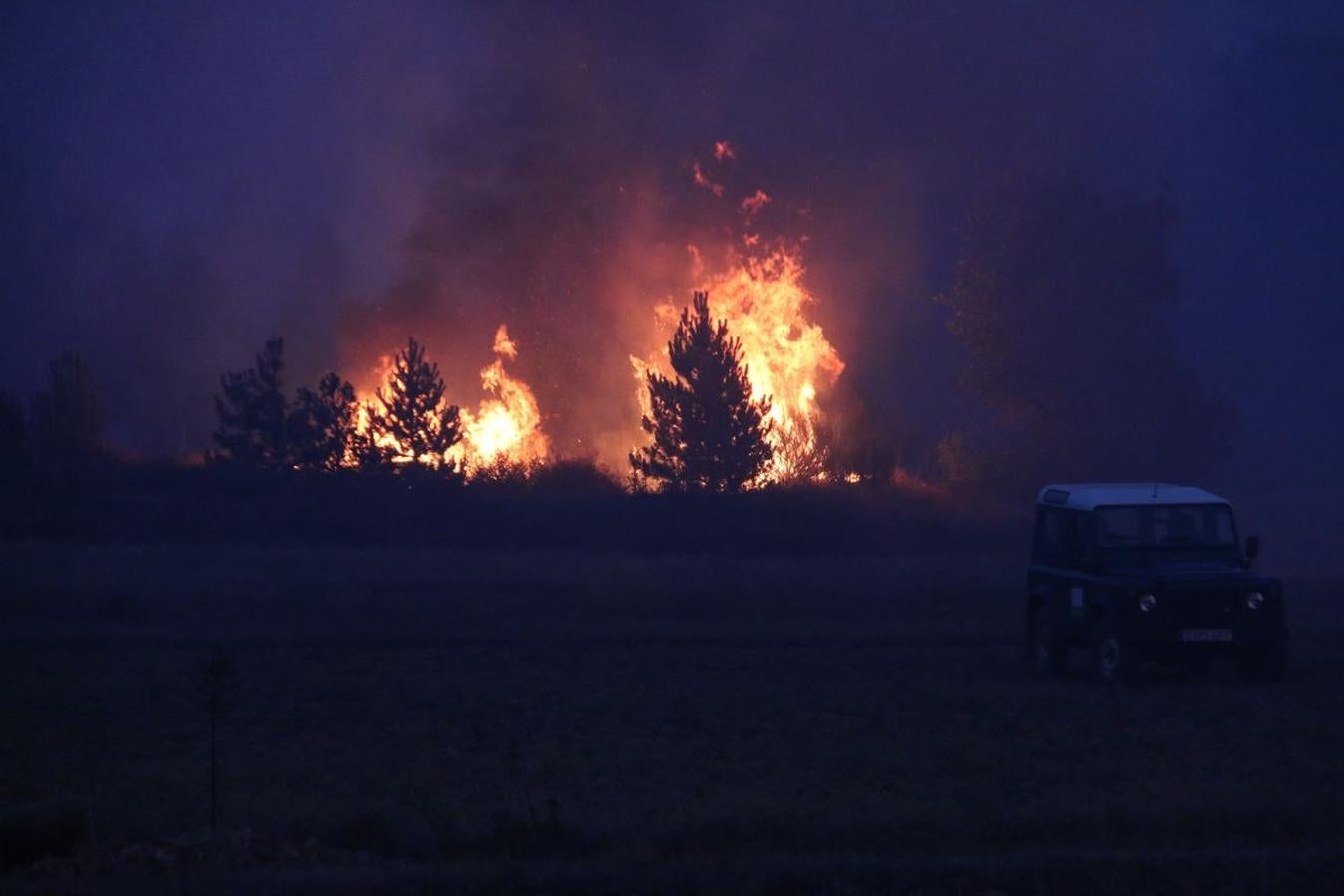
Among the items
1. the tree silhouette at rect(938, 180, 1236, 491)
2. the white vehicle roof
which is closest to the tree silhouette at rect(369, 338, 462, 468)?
the tree silhouette at rect(938, 180, 1236, 491)

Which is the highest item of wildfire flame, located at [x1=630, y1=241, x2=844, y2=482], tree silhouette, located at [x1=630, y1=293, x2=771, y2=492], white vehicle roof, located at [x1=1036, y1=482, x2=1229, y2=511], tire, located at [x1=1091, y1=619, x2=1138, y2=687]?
wildfire flame, located at [x1=630, y1=241, x2=844, y2=482]

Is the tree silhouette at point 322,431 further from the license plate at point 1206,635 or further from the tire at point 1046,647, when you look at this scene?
the license plate at point 1206,635

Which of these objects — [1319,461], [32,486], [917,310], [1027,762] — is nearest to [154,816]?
[1027,762]

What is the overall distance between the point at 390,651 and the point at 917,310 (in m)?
65.2

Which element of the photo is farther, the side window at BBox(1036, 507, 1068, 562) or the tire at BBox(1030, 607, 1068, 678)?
the side window at BBox(1036, 507, 1068, 562)

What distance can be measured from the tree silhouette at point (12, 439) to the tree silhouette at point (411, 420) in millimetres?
12829

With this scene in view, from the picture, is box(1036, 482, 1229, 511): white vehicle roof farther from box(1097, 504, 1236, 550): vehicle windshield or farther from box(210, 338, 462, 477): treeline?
box(210, 338, 462, 477): treeline

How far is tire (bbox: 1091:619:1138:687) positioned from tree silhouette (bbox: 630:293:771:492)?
1365 inches

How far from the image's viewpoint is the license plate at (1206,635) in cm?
1856

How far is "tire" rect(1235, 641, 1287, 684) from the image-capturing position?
19.0 meters

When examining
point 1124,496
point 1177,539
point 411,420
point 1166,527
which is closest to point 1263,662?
point 1177,539

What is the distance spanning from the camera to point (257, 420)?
57.2m

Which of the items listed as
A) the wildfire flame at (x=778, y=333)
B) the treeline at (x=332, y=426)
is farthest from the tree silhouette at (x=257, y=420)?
the wildfire flame at (x=778, y=333)

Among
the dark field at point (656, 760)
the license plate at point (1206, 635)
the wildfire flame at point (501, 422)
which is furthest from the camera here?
the wildfire flame at point (501, 422)
